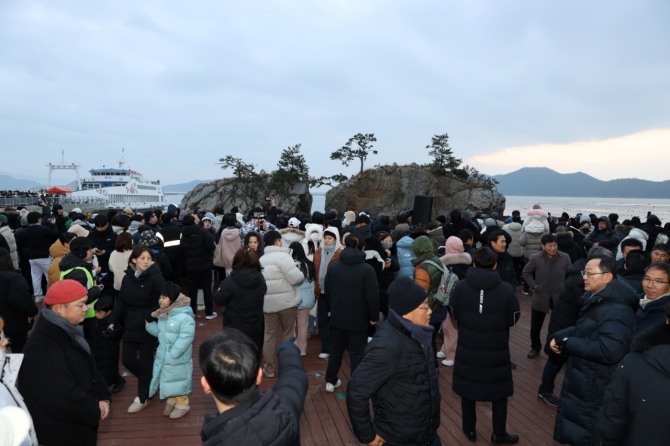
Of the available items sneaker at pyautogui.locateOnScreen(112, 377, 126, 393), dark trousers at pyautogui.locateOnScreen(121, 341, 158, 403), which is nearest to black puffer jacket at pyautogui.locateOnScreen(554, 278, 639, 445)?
dark trousers at pyautogui.locateOnScreen(121, 341, 158, 403)

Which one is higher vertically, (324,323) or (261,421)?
(261,421)

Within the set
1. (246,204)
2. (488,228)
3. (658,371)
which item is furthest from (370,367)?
(246,204)

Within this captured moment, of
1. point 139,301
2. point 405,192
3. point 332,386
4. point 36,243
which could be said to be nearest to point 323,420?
point 332,386

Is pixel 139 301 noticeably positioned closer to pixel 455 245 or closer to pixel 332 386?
pixel 332 386

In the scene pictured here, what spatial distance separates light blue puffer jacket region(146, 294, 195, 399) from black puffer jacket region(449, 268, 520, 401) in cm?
264

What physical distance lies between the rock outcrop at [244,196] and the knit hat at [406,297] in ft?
102

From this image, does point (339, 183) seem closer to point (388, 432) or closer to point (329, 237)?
point (329, 237)

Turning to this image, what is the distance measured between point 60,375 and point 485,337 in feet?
10.5

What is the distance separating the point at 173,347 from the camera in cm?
395

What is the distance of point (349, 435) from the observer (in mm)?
3914

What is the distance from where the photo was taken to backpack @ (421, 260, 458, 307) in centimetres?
495

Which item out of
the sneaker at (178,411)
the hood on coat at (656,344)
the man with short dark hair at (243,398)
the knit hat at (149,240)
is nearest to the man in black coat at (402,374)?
the man with short dark hair at (243,398)

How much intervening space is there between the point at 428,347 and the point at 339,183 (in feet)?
96.2

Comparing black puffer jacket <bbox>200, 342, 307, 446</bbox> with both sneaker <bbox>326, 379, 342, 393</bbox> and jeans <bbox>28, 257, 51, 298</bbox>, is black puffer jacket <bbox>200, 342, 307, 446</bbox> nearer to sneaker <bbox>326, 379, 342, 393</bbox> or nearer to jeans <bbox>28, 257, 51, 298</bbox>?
sneaker <bbox>326, 379, 342, 393</bbox>
